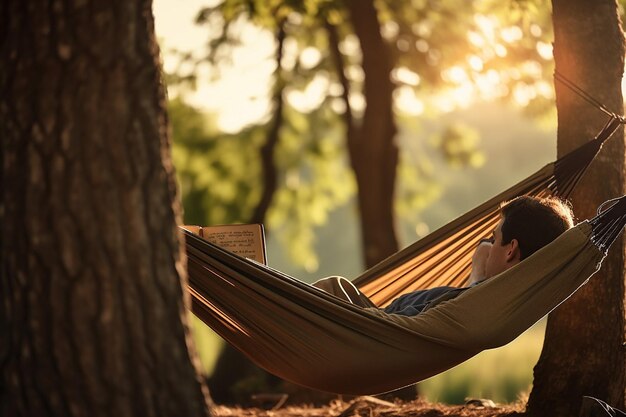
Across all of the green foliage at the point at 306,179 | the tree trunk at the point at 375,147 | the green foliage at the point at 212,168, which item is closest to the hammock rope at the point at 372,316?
the tree trunk at the point at 375,147

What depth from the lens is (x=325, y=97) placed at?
9.64 metres

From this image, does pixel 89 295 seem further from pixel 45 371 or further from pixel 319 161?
pixel 319 161

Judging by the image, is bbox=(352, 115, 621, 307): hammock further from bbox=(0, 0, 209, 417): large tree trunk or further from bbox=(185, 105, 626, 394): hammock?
bbox=(0, 0, 209, 417): large tree trunk

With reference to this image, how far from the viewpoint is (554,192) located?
146 inches

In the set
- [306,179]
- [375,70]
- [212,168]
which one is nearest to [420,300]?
[375,70]

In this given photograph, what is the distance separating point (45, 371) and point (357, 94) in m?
7.86

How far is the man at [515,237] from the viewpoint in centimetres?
336

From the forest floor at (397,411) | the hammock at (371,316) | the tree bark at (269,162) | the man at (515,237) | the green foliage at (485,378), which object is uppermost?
the tree bark at (269,162)

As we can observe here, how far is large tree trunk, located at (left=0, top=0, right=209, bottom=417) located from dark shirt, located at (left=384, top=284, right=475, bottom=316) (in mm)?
1261

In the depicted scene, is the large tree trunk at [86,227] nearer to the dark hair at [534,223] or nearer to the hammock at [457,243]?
the dark hair at [534,223]

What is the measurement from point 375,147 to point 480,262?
4605 millimetres

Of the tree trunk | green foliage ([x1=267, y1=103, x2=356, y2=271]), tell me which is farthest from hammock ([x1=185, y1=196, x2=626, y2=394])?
green foliage ([x1=267, y1=103, x2=356, y2=271])

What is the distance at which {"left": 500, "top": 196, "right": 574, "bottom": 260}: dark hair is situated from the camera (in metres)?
3.36

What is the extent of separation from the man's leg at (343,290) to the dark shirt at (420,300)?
0.59 feet
